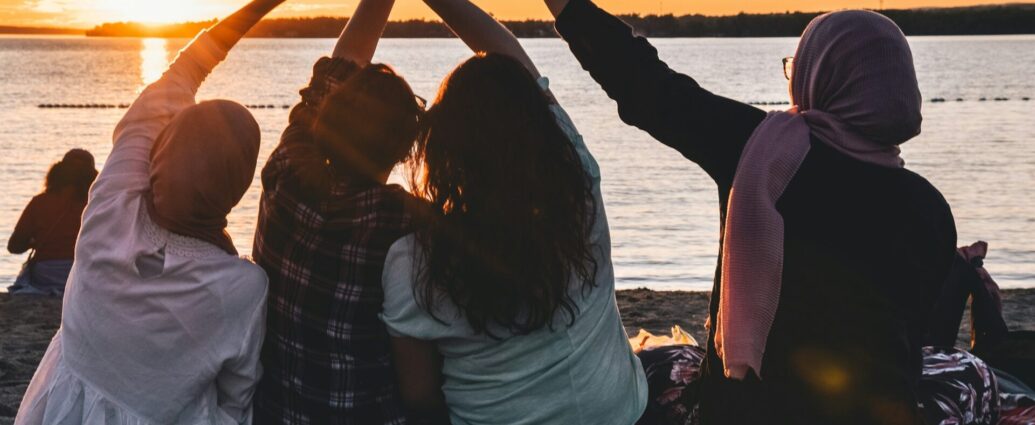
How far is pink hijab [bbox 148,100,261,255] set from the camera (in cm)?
290

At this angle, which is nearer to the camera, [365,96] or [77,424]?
[365,96]

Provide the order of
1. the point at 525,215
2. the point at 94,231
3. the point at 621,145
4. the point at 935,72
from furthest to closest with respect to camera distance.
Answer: the point at 935,72 < the point at 621,145 < the point at 94,231 < the point at 525,215

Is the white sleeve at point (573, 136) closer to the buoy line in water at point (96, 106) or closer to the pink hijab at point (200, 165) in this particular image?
the pink hijab at point (200, 165)

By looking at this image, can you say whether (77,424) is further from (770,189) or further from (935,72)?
(935,72)

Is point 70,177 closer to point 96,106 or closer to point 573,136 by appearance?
point 573,136

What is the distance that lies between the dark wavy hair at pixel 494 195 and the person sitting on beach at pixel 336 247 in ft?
0.37

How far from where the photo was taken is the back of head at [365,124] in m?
2.86

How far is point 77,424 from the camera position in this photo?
9.99ft

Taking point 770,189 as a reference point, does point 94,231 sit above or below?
below

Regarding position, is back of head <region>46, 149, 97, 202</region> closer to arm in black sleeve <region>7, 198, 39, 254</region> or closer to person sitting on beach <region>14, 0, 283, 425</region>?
arm in black sleeve <region>7, 198, 39, 254</region>

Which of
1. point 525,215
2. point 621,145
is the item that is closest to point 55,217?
point 525,215

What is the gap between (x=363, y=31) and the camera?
12.2ft

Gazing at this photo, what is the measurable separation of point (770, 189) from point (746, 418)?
26.2 inches

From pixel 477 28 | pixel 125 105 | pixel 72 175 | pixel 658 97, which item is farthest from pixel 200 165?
pixel 125 105
